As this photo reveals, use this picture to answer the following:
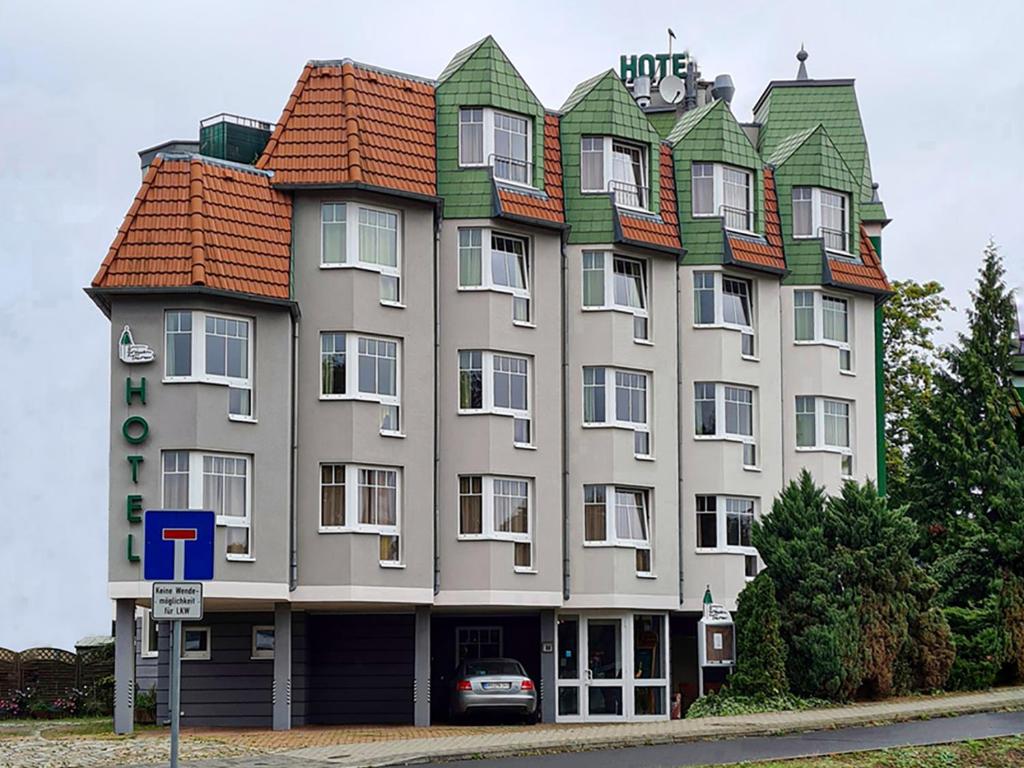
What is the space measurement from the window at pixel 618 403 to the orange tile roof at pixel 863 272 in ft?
20.8

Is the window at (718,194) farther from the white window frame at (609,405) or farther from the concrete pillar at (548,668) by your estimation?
the concrete pillar at (548,668)

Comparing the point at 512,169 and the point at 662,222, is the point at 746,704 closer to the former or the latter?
the point at 662,222

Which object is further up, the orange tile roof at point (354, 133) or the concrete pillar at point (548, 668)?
the orange tile roof at point (354, 133)

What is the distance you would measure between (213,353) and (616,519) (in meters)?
10.2

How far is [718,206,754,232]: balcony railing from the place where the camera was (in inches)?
1724

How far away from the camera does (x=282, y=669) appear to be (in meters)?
36.6

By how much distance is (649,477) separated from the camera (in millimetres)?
42031

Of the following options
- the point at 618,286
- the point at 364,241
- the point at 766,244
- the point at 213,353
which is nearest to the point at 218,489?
the point at 213,353

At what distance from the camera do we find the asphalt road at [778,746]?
88.0 ft

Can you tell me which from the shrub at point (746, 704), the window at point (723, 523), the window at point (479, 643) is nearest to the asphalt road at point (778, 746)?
the shrub at point (746, 704)

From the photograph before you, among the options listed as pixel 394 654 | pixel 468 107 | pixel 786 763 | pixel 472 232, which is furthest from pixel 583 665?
pixel 786 763

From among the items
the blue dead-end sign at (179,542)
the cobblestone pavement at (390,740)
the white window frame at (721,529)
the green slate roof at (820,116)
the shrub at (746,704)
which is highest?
the green slate roof at (820,116)

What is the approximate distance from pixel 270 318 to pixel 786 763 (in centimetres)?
1556

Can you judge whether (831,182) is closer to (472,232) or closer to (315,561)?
(472,232)
